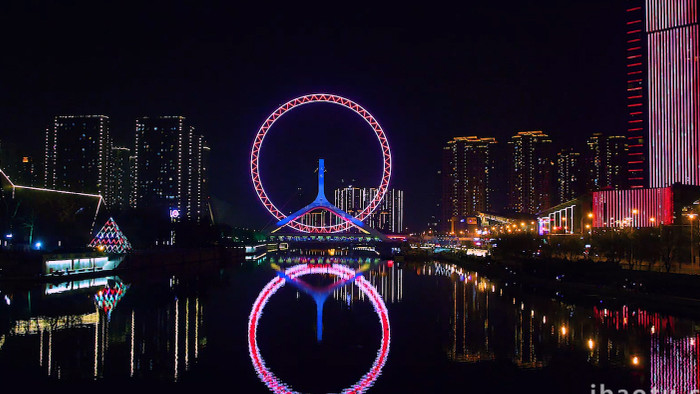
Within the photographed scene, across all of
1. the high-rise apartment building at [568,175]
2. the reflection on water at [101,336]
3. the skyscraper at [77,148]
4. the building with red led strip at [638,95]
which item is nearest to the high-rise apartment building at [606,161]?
the high-rise apartment building at [568,175]

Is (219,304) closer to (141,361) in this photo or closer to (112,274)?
(141,361)

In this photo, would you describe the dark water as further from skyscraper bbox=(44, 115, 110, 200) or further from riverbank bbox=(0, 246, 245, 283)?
skyscraper bbox=(44, 115, 110, 200)

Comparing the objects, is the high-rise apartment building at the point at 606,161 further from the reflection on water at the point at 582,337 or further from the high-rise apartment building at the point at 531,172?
the reflection on water at the point at 582,337

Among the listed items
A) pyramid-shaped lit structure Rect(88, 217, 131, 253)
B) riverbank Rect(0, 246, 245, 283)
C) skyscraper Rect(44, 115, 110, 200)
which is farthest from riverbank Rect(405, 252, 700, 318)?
skyscraper Rect(44, 115, 110, 200)

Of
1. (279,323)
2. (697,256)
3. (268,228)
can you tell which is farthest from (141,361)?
(268,228)

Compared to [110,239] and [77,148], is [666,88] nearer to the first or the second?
[110,239]

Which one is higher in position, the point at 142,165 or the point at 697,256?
the point at 142,165

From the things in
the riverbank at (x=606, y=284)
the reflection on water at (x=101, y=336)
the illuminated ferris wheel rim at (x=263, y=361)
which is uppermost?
the riverbank at (x=606, y=284)
